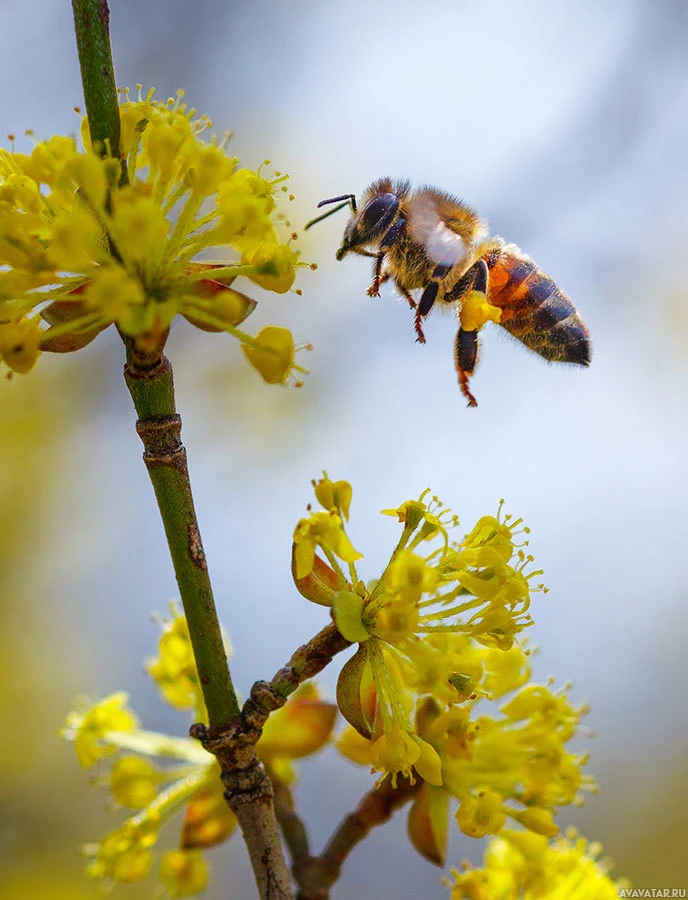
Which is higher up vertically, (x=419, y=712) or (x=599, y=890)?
(x=419, y=712)

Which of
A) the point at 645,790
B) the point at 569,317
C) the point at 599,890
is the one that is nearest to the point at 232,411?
the point at 645,790

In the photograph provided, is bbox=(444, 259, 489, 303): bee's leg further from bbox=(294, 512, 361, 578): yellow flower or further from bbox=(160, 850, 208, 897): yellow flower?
bbox=(160, 850, 208, 897): yellow flower

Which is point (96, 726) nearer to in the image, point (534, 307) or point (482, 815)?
point (482, 815)

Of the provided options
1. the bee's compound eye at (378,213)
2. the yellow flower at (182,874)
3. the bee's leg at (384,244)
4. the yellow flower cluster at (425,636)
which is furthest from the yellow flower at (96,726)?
the bee's compound eye at (378,213)

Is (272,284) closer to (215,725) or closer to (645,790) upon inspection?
(215,725)

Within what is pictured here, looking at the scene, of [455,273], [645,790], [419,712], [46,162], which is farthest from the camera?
[645,790]

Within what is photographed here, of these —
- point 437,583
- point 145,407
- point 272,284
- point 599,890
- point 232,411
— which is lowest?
point 599,890

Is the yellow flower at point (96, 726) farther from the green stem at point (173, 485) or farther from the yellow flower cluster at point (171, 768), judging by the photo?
the green stem at point (173, 485)
